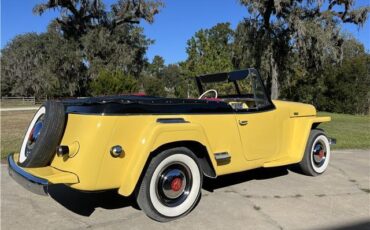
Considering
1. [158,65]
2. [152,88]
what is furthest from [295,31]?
[158,65]

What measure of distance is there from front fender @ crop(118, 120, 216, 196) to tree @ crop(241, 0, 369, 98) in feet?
67.4

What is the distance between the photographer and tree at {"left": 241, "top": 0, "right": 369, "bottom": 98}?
23047mm

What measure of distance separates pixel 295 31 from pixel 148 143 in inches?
848

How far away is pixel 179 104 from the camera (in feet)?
14.2

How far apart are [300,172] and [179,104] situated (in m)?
2.89

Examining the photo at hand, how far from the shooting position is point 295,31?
23500mm

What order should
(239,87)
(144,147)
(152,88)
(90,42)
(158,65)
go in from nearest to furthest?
(144,147)
(239,87)
(90,42)
(152,88)
(158,65)

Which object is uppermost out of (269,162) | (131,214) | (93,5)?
(93,5)

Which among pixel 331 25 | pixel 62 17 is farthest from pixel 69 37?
pixel 331 25

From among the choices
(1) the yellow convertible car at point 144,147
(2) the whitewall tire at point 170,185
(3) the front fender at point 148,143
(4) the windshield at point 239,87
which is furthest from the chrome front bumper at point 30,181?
(4) the windshield at point 239,87

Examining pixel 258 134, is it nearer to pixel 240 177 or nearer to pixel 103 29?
pixel 240 177

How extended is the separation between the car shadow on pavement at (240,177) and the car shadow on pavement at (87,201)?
120 centimetres

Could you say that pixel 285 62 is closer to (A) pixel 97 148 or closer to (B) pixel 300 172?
(B) pixel 300 172

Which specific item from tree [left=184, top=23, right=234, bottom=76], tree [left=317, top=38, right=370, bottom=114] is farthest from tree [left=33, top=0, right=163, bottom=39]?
tree [left=317, top=38, right=370, bottom=114]
